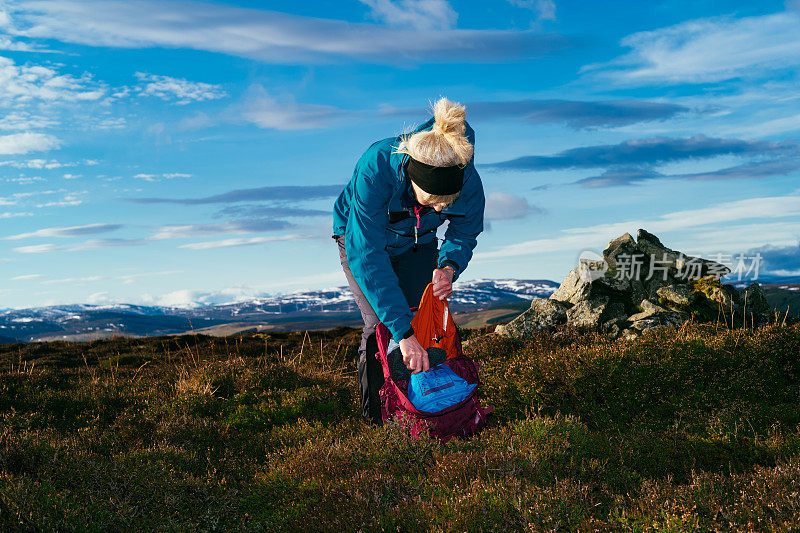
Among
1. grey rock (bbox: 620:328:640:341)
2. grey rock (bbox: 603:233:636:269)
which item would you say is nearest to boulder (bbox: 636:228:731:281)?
grey rock (bbox: 603:233:636:269)

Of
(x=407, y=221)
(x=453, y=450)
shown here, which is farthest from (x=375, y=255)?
(x=453, y=450)

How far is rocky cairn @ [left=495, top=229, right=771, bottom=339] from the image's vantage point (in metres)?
10.1

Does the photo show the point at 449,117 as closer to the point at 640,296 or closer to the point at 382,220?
the point at 382,220

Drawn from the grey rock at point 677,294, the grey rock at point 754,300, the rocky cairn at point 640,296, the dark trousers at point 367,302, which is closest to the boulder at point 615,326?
the rocky cairn at point 640,296

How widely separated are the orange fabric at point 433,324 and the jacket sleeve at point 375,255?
0.42 m

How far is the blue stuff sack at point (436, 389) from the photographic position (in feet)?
16.1

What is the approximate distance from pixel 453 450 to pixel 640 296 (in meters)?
7.75

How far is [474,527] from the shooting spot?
3416 millimetres

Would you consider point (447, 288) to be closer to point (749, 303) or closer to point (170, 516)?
point (170, 516)

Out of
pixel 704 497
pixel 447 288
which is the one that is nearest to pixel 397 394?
pixel 447 288

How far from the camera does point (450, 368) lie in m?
5.25

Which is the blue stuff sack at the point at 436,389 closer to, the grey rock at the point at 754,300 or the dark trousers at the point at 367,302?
the dark trousers at the point at 367,302

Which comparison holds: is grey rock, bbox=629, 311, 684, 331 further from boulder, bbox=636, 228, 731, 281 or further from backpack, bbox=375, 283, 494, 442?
backpack, bbox=375, 283, 494, 442

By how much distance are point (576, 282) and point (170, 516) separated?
9081 mm
